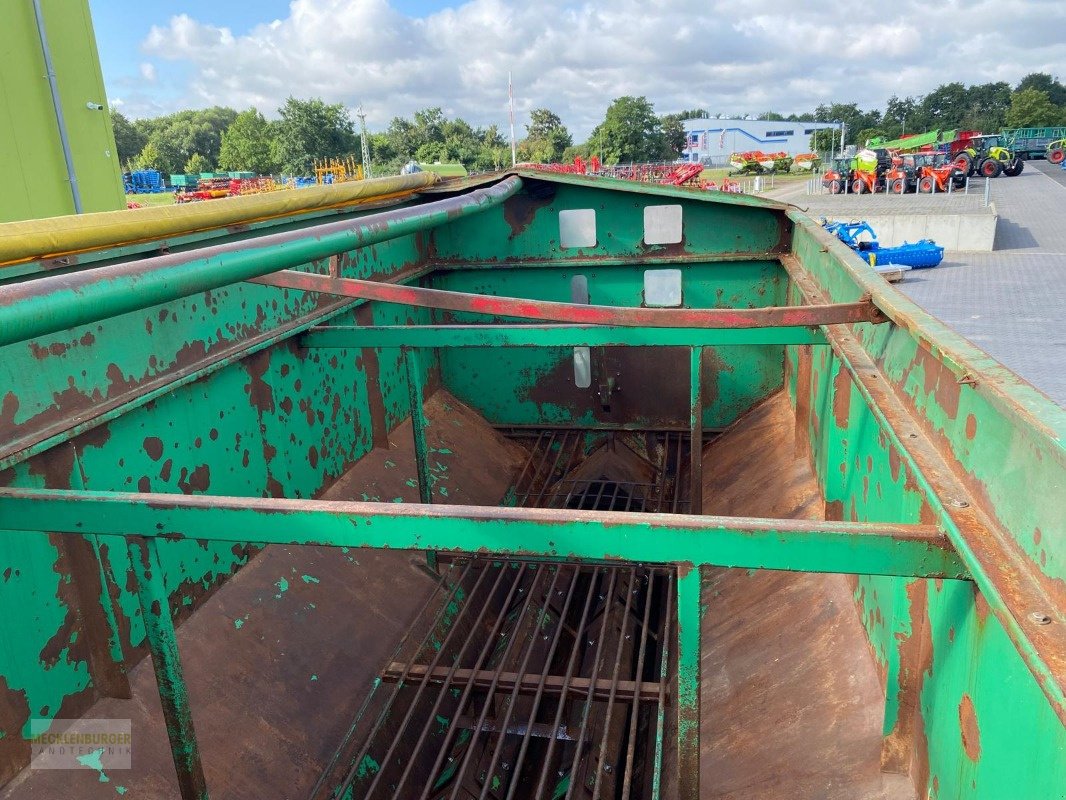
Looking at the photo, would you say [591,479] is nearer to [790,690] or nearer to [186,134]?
[790,690]

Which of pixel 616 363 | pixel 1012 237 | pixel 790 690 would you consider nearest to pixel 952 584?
pixel 790 690

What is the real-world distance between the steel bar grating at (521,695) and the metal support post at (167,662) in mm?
777

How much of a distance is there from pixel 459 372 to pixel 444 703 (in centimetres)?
356

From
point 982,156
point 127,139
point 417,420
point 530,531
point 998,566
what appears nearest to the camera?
point 998,566

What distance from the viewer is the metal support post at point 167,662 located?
225 cm

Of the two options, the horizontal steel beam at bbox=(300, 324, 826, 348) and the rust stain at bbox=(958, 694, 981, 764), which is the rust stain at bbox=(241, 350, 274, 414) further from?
the rust stain at bbox=(958, 694, 981, 764)

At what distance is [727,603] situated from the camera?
4.04m

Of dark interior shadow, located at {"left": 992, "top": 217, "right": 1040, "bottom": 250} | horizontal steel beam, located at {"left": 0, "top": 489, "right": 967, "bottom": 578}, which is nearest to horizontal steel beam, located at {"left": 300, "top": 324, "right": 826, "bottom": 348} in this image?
A: horizontal steel beam, located at {"left": 0, "top": 489, "right": 967, "bottom": 578}

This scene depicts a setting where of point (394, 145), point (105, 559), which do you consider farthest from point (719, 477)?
point (394, 145)

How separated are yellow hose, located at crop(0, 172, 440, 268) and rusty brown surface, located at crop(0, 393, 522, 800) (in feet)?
4.93

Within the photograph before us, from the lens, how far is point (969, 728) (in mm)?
1877

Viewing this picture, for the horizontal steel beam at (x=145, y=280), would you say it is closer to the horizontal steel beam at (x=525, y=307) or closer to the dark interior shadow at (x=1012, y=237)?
the horizontal steel beam at (x=525, y=307)

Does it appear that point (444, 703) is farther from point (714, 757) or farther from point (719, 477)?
point (719, 477)

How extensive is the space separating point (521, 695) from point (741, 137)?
292 feet
